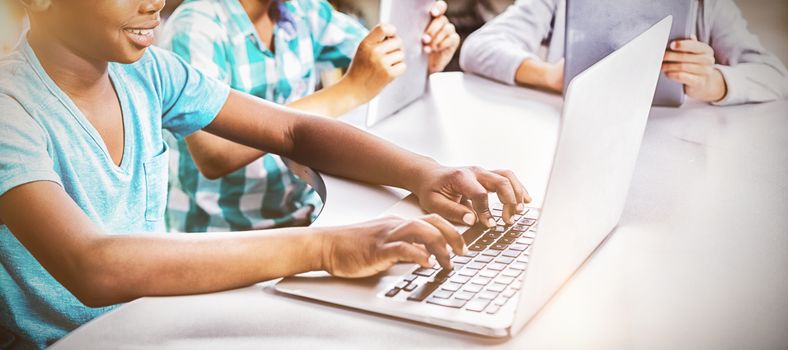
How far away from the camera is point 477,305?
2.01 ft

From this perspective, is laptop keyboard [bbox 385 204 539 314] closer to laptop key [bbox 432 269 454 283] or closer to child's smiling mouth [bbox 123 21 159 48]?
laptop key [bbox 432 269 454 283]

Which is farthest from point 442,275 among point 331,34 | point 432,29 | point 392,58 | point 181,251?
point 331,34

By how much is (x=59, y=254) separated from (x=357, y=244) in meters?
0.25

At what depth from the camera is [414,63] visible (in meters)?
1.26

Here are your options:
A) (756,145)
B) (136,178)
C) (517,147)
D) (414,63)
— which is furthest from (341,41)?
(756,145)

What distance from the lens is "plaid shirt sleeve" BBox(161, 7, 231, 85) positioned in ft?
3.76

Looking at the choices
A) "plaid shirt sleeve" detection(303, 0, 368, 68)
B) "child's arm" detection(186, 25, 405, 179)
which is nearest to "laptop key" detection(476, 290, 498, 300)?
"child's arm" detection(186, 25, 405, 179)

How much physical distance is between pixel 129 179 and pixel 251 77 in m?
0.41

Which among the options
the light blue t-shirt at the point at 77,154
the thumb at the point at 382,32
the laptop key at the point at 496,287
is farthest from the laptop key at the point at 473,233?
the thumb at the point at 382,32

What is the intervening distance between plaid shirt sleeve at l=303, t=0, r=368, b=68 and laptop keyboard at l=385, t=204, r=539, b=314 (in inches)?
28.6

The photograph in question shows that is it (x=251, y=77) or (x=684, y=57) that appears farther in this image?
(x=251, y=77)

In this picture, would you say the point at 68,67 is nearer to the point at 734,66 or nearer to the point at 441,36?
the point at 441,36

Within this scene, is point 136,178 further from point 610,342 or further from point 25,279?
Result: point 610,342

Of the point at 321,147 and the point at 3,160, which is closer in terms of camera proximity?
the point at 3,160
